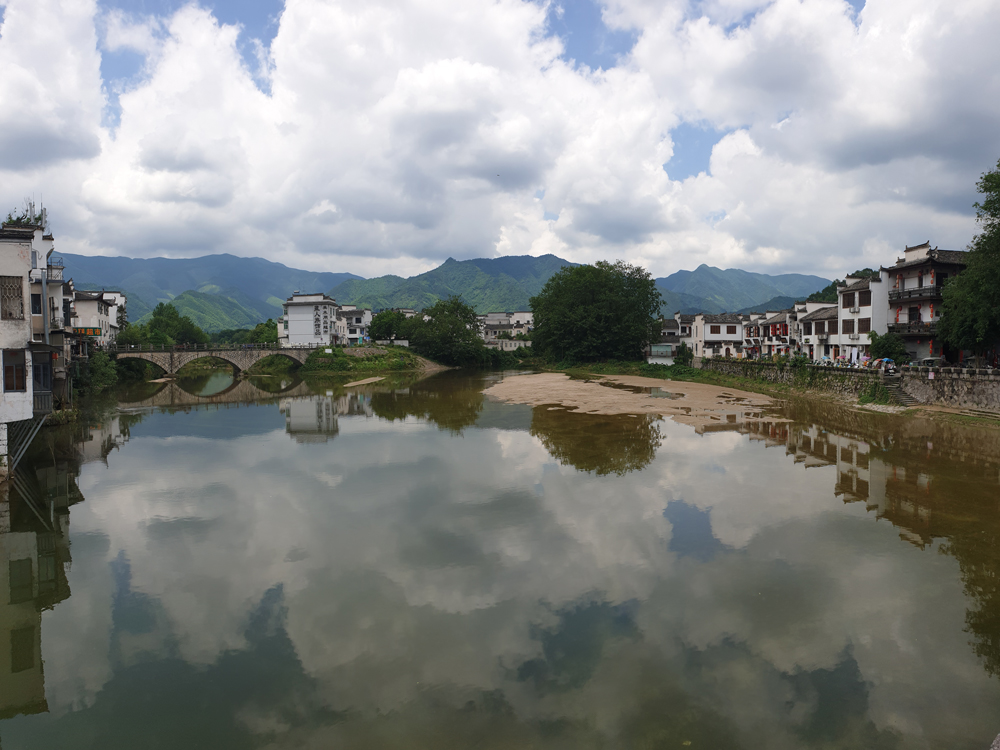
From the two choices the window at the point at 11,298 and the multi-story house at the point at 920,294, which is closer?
the window at the point at 11,298

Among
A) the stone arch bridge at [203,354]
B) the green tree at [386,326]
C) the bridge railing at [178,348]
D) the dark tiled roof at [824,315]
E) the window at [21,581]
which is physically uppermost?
the green tree at [386,326]

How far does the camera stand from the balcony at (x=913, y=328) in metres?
46.2

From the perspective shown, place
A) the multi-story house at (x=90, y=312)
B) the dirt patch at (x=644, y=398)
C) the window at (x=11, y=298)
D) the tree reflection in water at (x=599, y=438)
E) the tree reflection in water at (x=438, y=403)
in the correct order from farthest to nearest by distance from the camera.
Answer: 1. the multi-story house at (x=90, y=312)
2. the dirt patch at (x=644, y=398)
3. the tree reflection in water at (x=438, y=403)
4. the tree reflection in water at (x=599, y=438)
5. the window at (x=11, y=298)

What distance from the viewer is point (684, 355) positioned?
87250 millimetres

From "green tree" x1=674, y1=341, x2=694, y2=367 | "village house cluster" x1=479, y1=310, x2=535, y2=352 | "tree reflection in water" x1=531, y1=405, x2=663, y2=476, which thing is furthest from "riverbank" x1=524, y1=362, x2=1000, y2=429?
"village house cluster" x1=479, y1=310, x2=535, y2=352

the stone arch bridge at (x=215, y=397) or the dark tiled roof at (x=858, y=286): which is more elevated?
the dark tiled roof at (x=858, y=286)

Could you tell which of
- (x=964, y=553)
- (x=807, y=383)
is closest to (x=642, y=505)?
(x=964, y=553)

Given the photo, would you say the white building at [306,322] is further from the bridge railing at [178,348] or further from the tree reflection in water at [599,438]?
the tree reflection in water at [599,438]

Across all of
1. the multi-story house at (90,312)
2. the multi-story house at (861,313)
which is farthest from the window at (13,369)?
the multi-story house at (861,313)

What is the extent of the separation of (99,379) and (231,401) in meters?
18.7

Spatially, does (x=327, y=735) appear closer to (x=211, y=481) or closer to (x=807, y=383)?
(x=211, y=481)

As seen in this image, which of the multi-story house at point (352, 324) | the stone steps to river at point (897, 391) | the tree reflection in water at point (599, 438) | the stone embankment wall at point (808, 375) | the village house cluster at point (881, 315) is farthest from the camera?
the multi-story house at point (352, 324)

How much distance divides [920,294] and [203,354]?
89.8 m

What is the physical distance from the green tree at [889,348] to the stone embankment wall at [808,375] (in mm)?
3459
